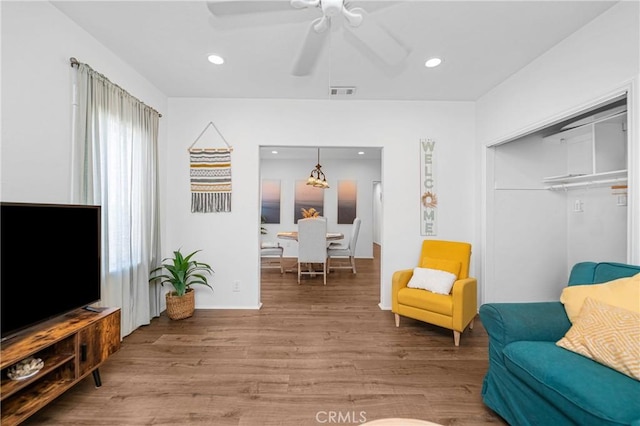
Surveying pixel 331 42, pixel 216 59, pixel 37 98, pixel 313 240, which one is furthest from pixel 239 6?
pixel 313 240

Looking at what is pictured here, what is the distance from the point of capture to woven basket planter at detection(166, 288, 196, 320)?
9.76 ft

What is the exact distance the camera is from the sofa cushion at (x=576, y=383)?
106 cm

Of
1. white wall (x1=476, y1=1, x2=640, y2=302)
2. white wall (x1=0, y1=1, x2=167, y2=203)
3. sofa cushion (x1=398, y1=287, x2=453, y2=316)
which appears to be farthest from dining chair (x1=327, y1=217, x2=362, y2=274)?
white wall (x1=0, y1=1, x2=167, y2=203)

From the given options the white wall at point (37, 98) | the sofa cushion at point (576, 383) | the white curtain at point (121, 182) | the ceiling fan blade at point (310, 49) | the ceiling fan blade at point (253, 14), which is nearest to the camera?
the sofa cushion at point (576, 383)

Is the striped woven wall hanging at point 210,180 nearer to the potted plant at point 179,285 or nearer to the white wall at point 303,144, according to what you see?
the white wall at point 303,144

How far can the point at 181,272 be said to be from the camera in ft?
9.87

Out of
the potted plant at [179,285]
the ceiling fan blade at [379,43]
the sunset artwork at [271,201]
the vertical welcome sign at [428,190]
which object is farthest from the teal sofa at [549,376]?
the sunset artwork at [271,201]

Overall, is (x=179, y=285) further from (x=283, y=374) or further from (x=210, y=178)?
(x=283, y=374)

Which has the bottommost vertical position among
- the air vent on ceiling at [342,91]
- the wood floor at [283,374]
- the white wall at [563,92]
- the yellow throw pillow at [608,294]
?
the wood floor at [283,374]

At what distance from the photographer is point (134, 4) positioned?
1814 millimetres

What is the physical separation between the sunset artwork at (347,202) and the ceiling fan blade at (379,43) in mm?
4957

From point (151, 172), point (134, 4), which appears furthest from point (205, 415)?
point (134, 4)

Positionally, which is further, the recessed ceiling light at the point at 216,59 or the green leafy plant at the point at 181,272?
the green leafy plant at the point at 181,272

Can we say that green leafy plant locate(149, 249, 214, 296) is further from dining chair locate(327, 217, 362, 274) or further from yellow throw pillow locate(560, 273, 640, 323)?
yellow throw pillow locate(560, 273, 640, 323)
